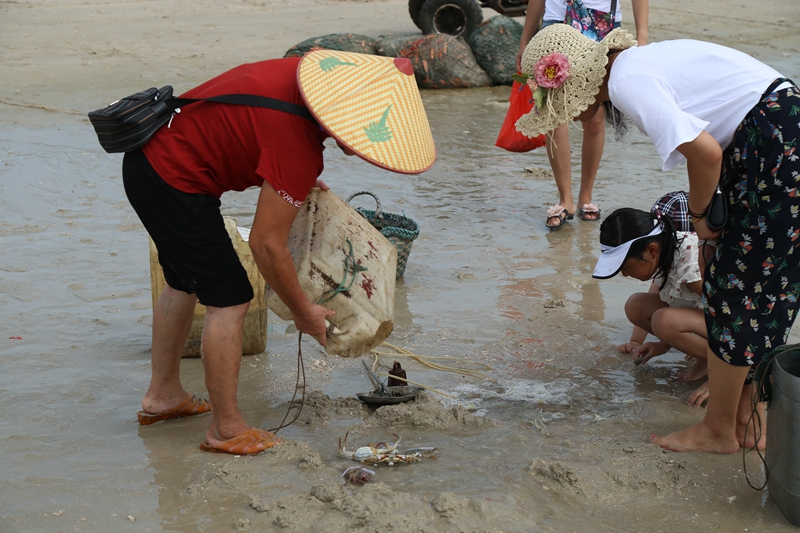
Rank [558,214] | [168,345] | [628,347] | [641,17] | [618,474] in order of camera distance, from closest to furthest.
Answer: [618,474]
[168,345]
[628,347]
[641,17]
[558,214]

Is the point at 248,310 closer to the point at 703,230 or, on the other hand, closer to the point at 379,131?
the point at 379,131

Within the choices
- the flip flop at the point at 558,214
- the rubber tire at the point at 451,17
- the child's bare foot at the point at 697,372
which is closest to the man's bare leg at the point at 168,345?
the child's bare foot at the point at 697,372

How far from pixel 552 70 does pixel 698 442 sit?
1440 millimetres

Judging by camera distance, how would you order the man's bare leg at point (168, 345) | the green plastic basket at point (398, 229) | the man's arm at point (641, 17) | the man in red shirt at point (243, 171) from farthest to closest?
the man's arm at point (641, 17)
the green plastic basket at point (398, 229)
the man's bare leg at point (168, 345)
the man in red shirt at point (243, 171)

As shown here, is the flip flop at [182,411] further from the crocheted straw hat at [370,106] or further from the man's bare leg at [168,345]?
the crocheted straw hat at [370,106]

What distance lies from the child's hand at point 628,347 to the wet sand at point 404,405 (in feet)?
0.15

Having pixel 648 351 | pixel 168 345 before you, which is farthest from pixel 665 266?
pixel 168 345

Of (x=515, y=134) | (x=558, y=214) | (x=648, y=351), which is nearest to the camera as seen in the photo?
(x=648, y=351)

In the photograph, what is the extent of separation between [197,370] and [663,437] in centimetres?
199

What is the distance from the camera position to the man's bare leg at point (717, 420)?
8.93 ft

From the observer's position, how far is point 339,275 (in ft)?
8.97

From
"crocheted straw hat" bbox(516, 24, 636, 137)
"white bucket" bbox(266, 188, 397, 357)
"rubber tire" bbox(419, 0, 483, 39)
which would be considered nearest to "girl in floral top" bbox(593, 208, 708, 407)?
"crocheted straw hat" bbox(516, 24, 636, 137)

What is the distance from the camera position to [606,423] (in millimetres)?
3148

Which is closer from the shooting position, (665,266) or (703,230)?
(703,230)
